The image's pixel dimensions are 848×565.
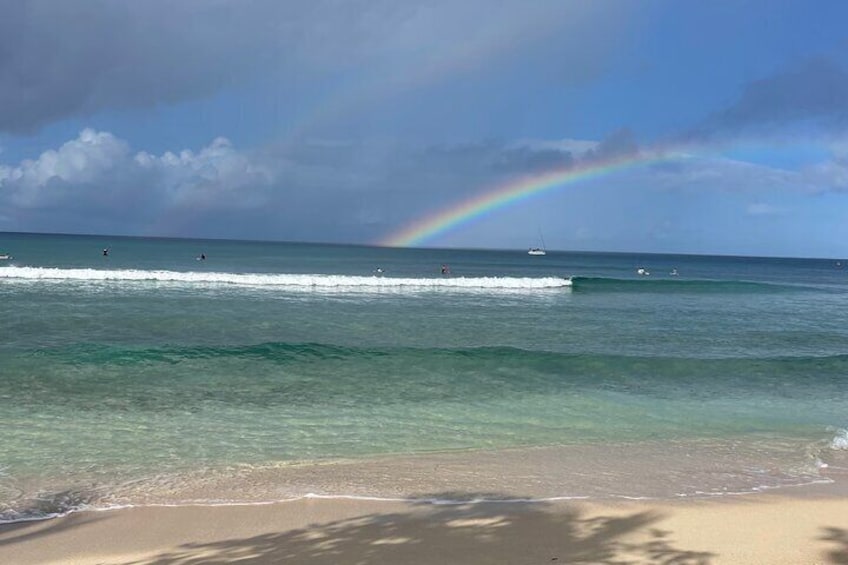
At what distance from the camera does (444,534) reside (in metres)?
6.03

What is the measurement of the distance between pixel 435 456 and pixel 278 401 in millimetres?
4310

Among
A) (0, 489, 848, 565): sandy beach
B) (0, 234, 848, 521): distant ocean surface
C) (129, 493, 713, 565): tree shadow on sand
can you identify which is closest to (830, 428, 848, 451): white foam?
(0, 234, 848, 521): distant ocean surface

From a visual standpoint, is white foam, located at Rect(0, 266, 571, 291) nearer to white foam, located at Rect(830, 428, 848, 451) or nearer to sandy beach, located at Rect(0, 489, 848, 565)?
white foam, located at Rect(830, 428, 848, 451)

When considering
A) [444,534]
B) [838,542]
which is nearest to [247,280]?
[444,534]

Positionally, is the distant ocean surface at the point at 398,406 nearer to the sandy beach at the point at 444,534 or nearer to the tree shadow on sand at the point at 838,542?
the sandy beach at the point at 444,534

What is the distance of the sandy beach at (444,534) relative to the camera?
18.1 ft

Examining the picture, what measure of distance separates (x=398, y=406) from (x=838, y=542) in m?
7.10

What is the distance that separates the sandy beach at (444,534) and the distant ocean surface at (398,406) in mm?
422

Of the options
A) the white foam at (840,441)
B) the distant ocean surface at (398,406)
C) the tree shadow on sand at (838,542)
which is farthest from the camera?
the white foam at (840,441)

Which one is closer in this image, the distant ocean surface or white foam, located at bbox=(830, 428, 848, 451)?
the distant ocean surface

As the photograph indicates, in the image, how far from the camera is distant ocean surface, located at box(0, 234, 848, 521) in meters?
7.60

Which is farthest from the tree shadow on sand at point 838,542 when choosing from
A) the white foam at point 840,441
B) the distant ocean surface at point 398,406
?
the white foam at point 840,441

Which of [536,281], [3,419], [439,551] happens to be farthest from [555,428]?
[536,281]

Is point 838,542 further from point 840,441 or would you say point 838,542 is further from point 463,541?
point 840,441
